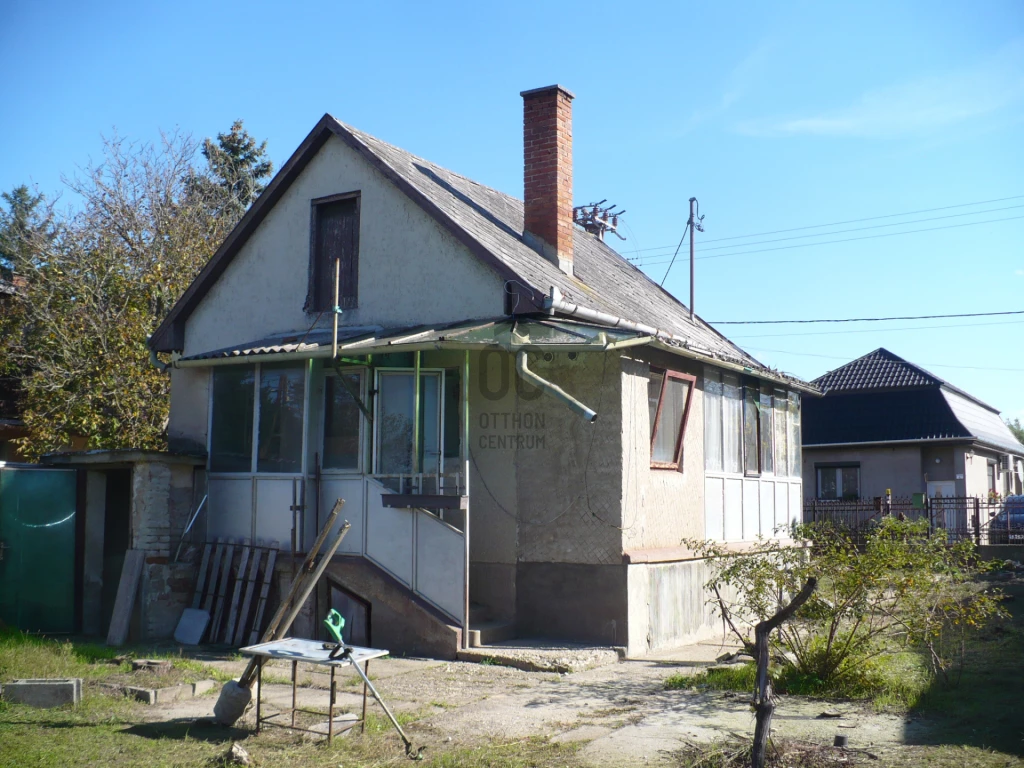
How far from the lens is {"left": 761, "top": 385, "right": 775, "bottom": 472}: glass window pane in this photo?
49.0 ft

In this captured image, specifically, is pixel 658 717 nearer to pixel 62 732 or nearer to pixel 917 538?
pixel 917 538

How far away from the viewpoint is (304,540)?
1130 centimetres

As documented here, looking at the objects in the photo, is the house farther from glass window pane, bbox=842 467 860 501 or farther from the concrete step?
glass window pane, bbox=842 467 860 501

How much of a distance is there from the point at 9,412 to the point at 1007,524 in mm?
23143

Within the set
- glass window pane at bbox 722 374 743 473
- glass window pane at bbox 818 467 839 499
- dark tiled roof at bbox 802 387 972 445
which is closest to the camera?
glass window pane at bbox 722 374 743 473

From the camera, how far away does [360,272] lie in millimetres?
12336

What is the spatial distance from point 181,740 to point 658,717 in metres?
3.49

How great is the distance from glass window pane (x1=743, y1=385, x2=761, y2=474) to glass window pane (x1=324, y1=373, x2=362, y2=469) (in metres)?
5.96

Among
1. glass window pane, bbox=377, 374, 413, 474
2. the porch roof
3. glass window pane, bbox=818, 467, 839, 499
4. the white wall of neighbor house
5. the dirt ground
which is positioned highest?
the white wall of neighbor house

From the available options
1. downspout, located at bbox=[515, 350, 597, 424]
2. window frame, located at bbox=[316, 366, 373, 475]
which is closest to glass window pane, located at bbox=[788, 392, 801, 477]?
downspout, located at bbox=[515, 350, 597, 424]

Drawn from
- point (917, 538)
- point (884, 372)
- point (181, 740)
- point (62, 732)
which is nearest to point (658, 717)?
point (917, 538)

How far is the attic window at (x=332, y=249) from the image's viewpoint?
12.6 m

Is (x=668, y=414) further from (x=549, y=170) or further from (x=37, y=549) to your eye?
(x=37, y=549)

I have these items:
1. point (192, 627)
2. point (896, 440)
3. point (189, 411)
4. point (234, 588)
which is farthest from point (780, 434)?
point (896, 440)
